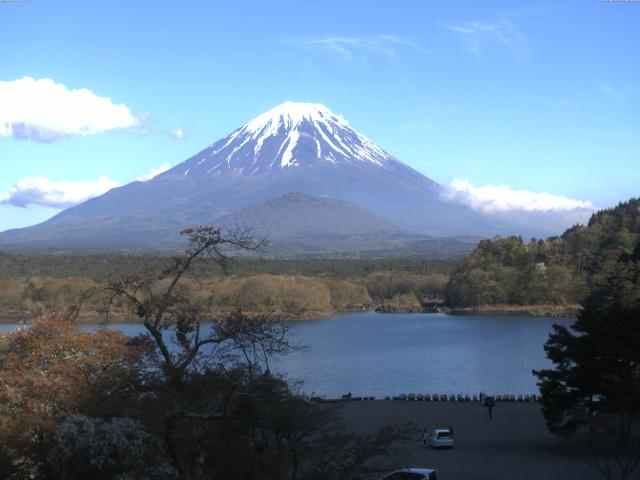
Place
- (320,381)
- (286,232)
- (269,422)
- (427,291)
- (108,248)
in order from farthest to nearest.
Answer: (286,232) → (108,248) → (427,291) → (320,381) → (269,422)

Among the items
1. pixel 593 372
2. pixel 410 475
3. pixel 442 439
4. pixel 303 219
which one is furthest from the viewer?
pixel 303 219

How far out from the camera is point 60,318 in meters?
9.71

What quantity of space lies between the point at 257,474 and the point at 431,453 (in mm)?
8425

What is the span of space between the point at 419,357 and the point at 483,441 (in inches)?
768

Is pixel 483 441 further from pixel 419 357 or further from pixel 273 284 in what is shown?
pixel 273 284

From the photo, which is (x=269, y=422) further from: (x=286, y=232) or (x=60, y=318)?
Answer: (x=286, y=232)

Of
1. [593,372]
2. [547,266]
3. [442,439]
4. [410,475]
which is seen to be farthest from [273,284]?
[410,475]

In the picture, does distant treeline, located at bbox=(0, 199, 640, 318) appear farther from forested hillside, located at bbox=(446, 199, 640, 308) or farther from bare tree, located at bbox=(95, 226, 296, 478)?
bare tree, located at bbox=(95, 226, 296, 478)

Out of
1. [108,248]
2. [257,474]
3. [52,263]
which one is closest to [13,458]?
[257,474]

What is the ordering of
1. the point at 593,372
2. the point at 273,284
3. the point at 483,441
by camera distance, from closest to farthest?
the point at 593,372 → the point at 483,441 → the point at 273,284

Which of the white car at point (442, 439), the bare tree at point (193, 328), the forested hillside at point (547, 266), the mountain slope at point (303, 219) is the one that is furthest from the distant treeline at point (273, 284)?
the mountain slope at point (303, 219)

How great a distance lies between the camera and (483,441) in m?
17.0

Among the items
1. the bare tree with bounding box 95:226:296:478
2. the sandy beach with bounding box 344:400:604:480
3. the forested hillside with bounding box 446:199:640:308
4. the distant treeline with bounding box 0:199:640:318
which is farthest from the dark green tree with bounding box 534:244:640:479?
the forested hillside with bounding box 446:199:640:308

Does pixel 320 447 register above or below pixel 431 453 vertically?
above
